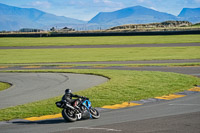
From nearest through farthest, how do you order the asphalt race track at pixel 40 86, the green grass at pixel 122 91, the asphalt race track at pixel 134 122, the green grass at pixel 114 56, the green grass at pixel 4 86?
the asphalt race track at pixel 134 122, the green grass at pixel 122 91, the asphalt race track at pixel 40 86, the green grass at pixel 4 86, the green grass at pixel 114 56

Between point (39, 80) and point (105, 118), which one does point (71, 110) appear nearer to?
point (105, 118)

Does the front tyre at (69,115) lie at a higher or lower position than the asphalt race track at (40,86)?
higher

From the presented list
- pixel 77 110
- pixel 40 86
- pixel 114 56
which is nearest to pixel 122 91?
pixel 40 86

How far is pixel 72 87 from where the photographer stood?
2489cm

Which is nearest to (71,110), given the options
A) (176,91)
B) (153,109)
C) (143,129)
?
(143,129)

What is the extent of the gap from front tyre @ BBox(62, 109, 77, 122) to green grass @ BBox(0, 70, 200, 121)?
237cm

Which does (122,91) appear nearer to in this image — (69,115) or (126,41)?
(69,115)

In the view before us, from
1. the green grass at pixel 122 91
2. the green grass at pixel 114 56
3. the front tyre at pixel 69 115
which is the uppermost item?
the front tyre at pixel 69 115

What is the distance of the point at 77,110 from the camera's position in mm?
14312

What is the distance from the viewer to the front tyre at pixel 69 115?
14.0 meters

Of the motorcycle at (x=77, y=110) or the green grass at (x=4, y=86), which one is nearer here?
the motorcycle at (x=77, y=110)

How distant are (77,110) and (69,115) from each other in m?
0.35

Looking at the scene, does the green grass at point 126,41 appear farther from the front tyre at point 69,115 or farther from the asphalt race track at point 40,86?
the front tyre at point 69,115

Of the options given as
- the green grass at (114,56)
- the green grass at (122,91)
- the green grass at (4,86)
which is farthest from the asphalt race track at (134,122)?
the green grass at (114,56)
